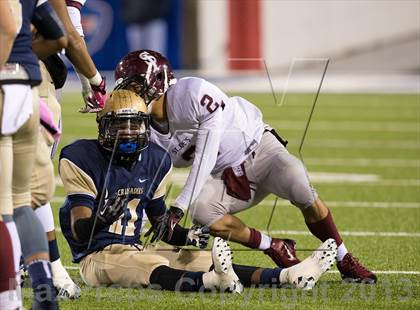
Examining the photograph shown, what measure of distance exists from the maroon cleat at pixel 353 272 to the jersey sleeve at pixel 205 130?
2.26 feet

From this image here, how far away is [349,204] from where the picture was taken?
6.99m

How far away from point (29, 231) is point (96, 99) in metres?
1.03

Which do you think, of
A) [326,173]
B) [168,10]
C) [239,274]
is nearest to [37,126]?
[239,274]

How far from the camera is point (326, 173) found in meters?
8.45

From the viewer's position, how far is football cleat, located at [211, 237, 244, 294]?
4.02 metres

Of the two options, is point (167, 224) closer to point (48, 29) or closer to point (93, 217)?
point (93, 217)

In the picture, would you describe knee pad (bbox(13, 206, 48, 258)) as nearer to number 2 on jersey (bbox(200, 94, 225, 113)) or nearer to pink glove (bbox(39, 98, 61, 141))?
pink glove (bbox(39, 98, 61, 141))

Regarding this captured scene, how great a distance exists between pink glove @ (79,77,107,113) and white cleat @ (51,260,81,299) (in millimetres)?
631

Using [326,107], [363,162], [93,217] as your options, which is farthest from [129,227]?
[326,107]

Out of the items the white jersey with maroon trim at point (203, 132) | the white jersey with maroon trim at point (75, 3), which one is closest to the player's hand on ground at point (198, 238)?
the white jersey with maroon trim at point (203, 132)

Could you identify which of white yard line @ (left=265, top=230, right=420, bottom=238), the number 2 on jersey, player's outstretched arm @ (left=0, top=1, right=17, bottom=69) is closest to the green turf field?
white yard line @ (left=265, top=230, right=420, bottom=238)

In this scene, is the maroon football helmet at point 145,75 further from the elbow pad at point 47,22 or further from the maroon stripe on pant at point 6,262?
the maroon stripe on pant at point 6,262

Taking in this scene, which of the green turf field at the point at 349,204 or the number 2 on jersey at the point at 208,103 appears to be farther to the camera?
the number 2 on jersey at the point at 208,103

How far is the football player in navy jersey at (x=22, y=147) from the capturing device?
3322 mm
